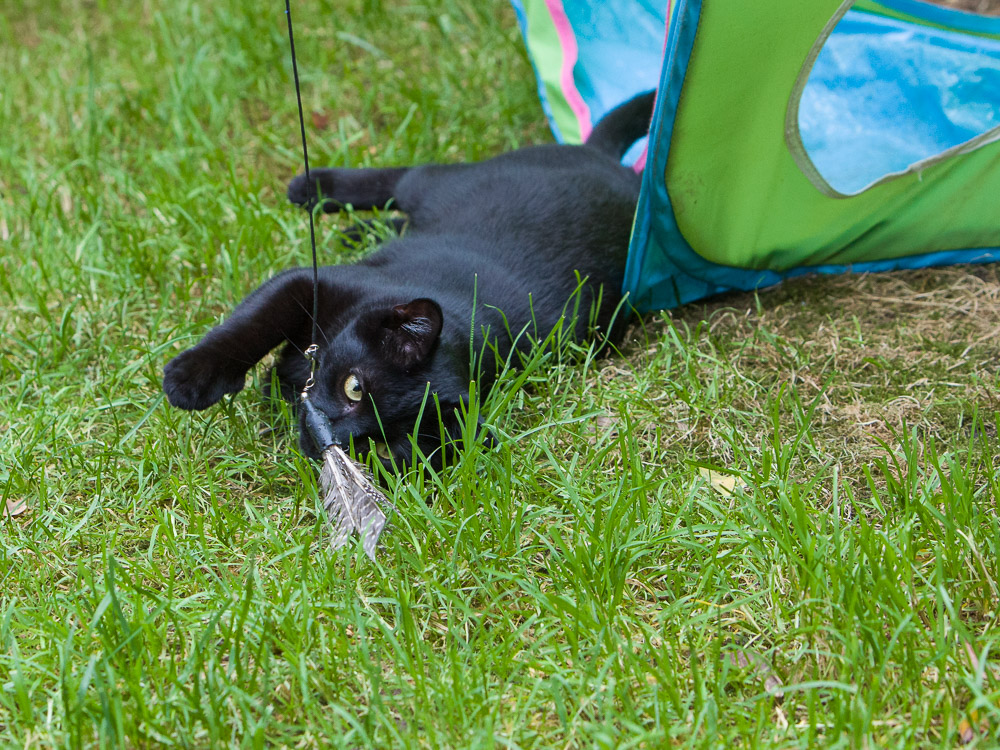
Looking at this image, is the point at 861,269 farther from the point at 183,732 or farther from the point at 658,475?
the point at 183,732

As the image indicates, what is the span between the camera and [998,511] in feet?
5.23

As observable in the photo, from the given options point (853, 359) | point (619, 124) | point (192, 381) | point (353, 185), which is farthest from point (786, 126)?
point (192, 381)

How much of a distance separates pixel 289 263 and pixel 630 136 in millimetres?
1126

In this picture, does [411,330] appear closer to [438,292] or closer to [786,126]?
[438,292]

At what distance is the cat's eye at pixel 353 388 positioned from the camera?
1.80 metres

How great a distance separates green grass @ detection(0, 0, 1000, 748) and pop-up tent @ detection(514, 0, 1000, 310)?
15 cm

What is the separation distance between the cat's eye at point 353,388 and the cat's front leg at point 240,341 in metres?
0.28

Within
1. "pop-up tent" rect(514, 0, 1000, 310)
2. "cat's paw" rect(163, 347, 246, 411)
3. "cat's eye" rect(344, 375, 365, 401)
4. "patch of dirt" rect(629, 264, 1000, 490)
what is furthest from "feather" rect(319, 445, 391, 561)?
"pop-up tent" rect(514, 0, 1000, 310)

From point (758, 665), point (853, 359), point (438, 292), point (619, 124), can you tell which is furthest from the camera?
point (619, 124)

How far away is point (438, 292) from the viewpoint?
2.10 metres

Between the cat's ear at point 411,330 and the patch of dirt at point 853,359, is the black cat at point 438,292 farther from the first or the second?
the patch of dirt at point 853,359

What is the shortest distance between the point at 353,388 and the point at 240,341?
321 mm

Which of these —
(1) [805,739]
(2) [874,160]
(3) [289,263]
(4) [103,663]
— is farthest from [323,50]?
(1) [805,739]

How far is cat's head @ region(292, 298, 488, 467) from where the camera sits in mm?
1772
